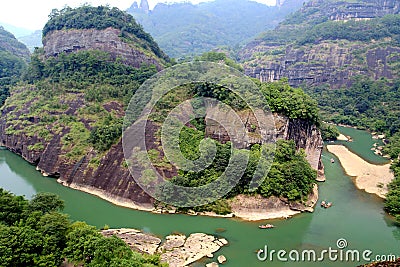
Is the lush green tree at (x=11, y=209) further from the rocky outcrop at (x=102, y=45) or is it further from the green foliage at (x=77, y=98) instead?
the rocky outcrop at (x=102, y=45)

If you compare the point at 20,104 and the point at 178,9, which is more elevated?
the point at 178,9

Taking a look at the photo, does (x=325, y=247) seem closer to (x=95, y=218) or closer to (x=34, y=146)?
(x=95, y=218)

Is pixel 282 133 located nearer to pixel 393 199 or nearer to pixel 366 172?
pixel 393 199

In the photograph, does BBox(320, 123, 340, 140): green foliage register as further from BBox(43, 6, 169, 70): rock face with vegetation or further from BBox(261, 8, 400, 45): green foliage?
BBox(261, 8, 400, 45): green foliage

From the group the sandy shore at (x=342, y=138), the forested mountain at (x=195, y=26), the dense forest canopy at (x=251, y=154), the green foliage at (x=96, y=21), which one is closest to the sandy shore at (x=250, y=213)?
the dense forest canopy at (x=251, y=154)

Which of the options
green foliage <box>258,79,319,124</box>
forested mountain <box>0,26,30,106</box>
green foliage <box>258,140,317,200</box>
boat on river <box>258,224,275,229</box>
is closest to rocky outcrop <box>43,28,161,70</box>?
forested mountain <box>0,26,30,106</box>

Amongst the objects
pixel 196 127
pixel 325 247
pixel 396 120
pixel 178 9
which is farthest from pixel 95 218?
pixel 178 9
